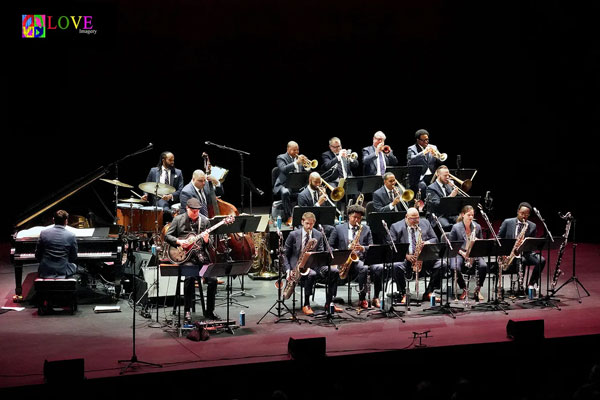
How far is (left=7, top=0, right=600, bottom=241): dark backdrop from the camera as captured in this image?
47.8 feet

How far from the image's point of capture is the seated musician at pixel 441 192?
40.4 ft

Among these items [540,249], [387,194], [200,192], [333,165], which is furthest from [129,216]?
[540,249]

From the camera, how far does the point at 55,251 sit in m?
10.1

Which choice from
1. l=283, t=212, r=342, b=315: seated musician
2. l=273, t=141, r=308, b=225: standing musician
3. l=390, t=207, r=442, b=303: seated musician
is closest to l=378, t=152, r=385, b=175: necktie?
l=273, t=141, r=308, b=225: standing musician

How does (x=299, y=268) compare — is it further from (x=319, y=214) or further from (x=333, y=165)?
(x=333, y=165)

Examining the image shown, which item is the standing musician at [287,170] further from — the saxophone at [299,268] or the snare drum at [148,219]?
the saxophone at [299,268]

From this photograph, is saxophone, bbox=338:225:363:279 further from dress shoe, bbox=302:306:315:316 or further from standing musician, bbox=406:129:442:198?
standing musician, bbox=406:129:442:198

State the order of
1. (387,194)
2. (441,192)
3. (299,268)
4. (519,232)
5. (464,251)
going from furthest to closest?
1. (441,192)
2. (387,194)
3. (519,232)
4. (464,251)
5. (299,268)

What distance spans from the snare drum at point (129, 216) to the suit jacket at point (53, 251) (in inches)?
60.6

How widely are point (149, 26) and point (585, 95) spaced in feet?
29.7

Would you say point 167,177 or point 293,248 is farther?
point 167,177

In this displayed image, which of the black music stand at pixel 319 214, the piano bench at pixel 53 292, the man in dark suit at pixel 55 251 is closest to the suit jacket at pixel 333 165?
the black music stand at pixel 319 214

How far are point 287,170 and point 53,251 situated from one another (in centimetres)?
444

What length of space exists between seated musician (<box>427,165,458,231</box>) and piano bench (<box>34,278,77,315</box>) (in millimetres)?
5749
